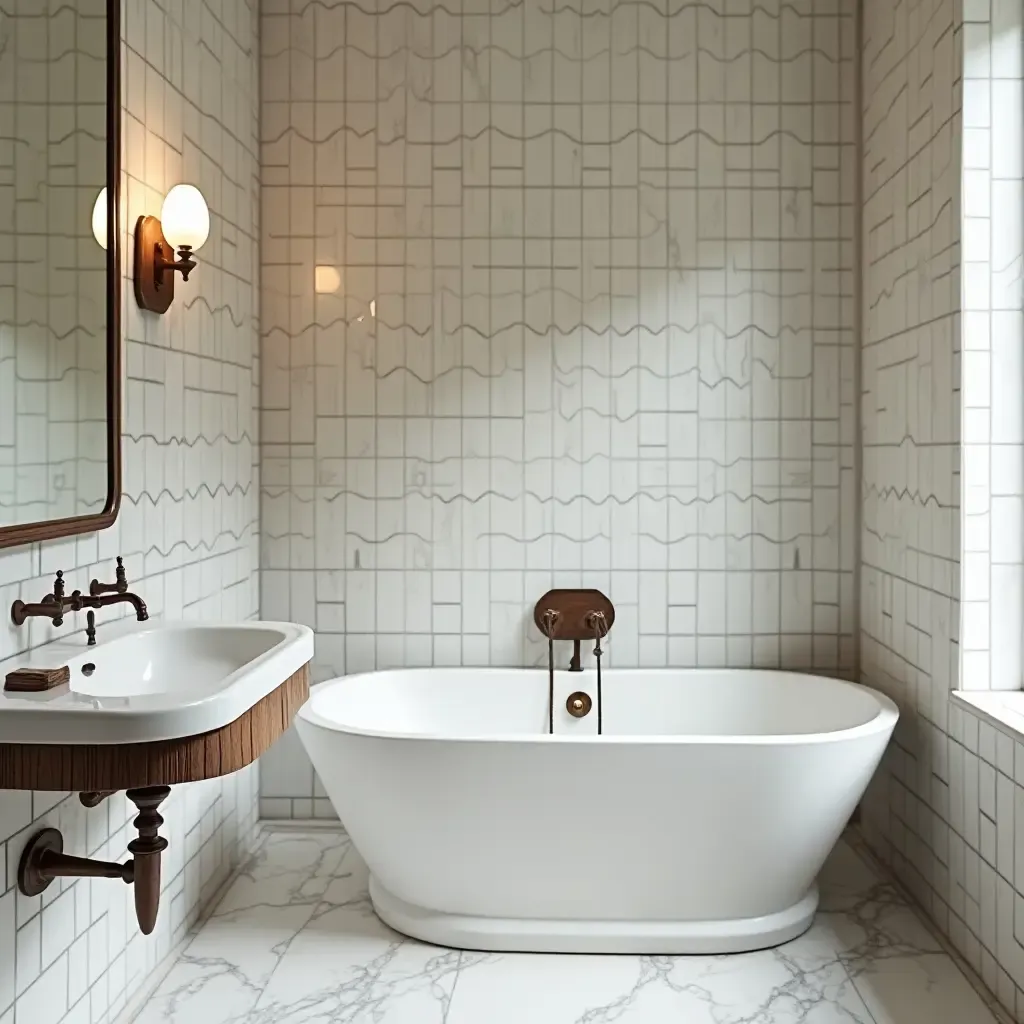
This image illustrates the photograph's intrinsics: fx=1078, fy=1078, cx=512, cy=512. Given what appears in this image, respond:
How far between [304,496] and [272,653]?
162cm

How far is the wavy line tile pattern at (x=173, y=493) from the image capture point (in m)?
2.01

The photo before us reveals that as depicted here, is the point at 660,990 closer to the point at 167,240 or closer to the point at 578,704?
the point at 578,704

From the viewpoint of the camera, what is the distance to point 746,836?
2.57 m

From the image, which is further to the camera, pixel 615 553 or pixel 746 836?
pixel 615 553

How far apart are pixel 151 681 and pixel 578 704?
58.9 inches

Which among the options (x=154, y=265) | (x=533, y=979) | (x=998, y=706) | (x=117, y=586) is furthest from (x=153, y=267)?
(x=998, y=706)

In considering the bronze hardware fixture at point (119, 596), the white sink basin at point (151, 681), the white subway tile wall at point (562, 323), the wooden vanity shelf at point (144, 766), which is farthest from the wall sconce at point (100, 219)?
the white subway tile wall at point (562, 323)

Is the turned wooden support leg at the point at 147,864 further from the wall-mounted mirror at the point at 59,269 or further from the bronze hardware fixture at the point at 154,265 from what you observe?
the bronze hardware fixture at the point at 154,265

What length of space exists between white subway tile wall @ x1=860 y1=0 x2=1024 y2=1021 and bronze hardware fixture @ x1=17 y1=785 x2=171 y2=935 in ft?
5.73

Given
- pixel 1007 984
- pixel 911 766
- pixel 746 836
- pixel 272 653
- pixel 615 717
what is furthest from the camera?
pixel 615 717

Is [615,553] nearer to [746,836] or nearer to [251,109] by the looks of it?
[746,836]

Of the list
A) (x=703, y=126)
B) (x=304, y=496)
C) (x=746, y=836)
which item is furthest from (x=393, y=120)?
(x=746, y=836)

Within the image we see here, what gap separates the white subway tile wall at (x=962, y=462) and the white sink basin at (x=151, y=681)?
159 centimetres

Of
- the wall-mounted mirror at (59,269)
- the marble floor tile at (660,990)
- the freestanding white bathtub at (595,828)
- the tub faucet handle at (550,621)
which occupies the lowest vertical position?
the marble floor tile at (660,990)
